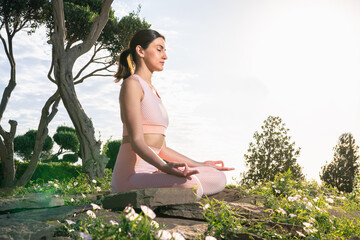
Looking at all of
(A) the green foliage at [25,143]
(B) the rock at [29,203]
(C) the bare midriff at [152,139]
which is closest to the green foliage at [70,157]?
(A) the green foliage at [25,143]

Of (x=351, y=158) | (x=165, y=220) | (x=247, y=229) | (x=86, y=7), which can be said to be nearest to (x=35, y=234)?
(x=165, y=220)

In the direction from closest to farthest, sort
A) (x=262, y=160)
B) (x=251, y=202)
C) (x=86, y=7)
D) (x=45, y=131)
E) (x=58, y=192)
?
1. (x=251, y=202)
2. (x=58, y=192)
3. (x=262, y=160)
4. (x=45, y=131)
5. (x=86, y=7)

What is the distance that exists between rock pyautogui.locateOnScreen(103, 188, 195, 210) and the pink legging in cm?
10

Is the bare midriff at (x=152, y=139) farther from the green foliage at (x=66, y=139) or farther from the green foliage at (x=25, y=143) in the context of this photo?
the green foliage at (x=25, y=143)

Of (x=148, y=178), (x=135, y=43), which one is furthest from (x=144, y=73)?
(x=148, y=178)

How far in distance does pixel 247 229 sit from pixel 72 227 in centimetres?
160

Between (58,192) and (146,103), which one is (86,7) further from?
(146,103)

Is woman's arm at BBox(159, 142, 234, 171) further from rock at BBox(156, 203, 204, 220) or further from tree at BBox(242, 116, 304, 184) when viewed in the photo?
tree at BBox(242, 116, 304, 184)

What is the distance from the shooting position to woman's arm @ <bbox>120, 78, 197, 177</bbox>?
3.61 m

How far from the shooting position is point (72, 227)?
2.98 m

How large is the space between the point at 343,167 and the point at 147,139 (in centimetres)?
1237

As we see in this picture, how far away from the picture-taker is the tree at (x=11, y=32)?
12.8m

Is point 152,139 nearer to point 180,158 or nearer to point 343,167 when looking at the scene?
point 180,158

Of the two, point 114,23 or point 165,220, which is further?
point 114,23
